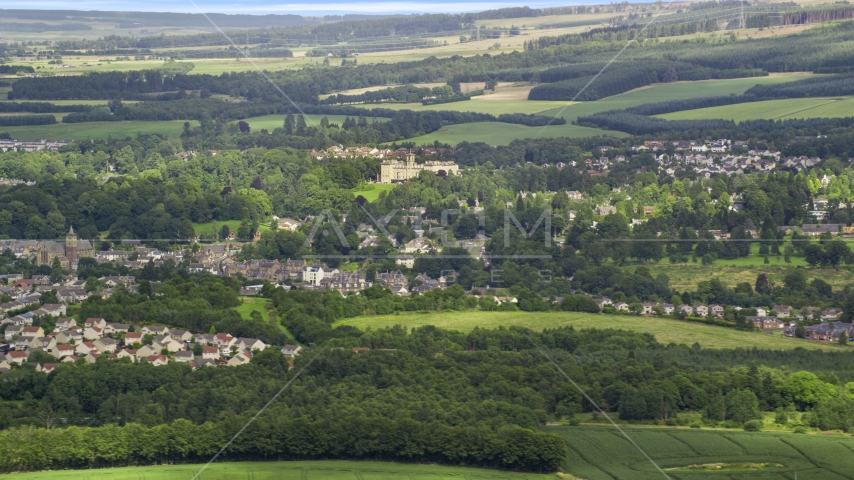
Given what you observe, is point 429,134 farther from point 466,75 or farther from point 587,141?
point 466,75

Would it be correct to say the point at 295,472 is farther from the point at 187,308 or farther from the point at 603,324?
the point at 603,324

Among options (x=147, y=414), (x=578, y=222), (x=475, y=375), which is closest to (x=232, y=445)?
(x=147, y=414)

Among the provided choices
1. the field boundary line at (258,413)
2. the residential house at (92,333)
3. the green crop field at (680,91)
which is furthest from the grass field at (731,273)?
the green crop field at (680,91)

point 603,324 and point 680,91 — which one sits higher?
point 680,91

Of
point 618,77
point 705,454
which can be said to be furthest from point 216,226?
point 618,77

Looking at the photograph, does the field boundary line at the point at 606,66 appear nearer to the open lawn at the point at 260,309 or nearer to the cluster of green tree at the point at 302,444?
the open lawn at the point at 260,309

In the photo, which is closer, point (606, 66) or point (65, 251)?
point (65, 251)
